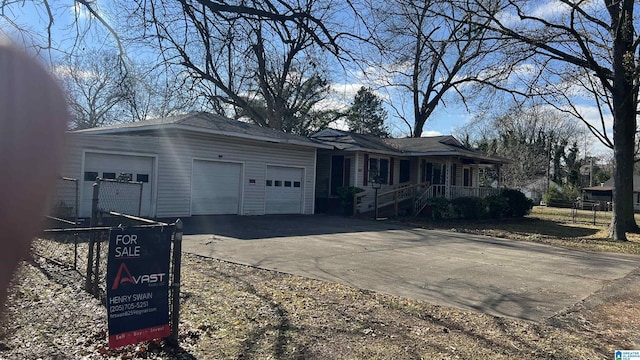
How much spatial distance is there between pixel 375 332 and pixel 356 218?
1514 cm

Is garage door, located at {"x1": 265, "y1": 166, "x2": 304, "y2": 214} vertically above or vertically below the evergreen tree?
below

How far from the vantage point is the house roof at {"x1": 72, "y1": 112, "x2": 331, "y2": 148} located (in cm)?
1545

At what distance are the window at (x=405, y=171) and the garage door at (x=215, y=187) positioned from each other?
10.6 m

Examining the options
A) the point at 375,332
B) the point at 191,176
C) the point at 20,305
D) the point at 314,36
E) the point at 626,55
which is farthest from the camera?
the point at 191,176

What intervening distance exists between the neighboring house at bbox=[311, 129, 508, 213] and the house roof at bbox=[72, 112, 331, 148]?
3012 mm

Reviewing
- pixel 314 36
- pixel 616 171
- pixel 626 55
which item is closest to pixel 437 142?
pixel 616 171

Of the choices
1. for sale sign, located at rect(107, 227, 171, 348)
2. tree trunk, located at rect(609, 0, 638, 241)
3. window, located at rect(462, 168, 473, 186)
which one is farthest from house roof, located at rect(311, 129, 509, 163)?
for sale sign, located at rect(107, 227, 171, 348)

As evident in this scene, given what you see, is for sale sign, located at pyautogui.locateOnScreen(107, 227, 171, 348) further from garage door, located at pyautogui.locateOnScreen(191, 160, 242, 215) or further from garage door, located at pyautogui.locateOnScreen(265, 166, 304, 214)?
garage door, located at pyautogui.locateOnScreen(265, 166, 304, 214)

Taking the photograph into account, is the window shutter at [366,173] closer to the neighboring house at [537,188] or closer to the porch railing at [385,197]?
the porch railing at [385,197]

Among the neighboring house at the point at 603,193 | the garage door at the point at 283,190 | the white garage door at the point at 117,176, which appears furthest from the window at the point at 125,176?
the neighboring house at the point at 603,193

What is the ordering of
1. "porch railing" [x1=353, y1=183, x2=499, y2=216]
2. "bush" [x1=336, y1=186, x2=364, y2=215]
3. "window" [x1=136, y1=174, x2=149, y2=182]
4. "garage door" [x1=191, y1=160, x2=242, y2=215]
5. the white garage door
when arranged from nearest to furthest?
the white garage door → "window" [x1=136, y1=174, x2=149, y2=182] → "garage door" [x1=191, y1=160, x2=242, y2=215] → "bush" [x1=336, y1=186, x2=364, y2=215] → "porch railing" [x1=353, y1=183, x2=499, y2=216]

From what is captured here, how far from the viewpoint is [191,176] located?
16156mm

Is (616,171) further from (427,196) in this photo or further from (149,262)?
(149,262)

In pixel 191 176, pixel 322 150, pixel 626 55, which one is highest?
pixel 626 55
